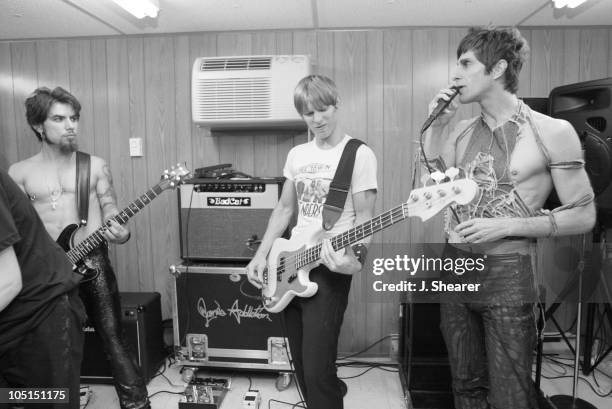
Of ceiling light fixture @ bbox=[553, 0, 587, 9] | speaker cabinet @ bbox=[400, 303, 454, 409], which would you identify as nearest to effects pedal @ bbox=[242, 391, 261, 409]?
speaker cabinet @ bbox=[400, 303, 454, 409]

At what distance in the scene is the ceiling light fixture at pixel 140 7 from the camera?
80.0 inches

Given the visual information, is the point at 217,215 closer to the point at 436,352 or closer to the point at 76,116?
the point at 76,116

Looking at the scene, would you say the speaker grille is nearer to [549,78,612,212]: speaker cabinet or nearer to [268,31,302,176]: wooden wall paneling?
[549,78,612,212]: speaker cabinet

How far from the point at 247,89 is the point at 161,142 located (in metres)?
0.72

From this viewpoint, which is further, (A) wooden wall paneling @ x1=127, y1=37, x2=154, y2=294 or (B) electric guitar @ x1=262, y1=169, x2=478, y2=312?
(A) wooden wall paneling @ x1=127, y1=37, x2=154, y2=294

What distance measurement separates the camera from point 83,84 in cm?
267

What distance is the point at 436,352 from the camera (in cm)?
218

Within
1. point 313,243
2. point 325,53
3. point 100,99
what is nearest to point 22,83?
point 100,99

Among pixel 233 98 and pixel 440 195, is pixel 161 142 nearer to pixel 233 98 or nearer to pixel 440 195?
pixel 233 98

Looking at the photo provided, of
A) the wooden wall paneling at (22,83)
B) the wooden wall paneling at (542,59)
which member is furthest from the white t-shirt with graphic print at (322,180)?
the wooden wall paneling at (22,83)

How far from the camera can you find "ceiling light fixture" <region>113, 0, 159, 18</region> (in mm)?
2033

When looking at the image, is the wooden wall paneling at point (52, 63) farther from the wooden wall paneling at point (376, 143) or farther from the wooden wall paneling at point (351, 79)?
the wooden wall paneling at point (376, 143)

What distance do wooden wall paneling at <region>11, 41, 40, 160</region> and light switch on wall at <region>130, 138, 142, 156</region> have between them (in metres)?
0.64

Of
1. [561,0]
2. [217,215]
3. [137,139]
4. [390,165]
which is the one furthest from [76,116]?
[561,0]
